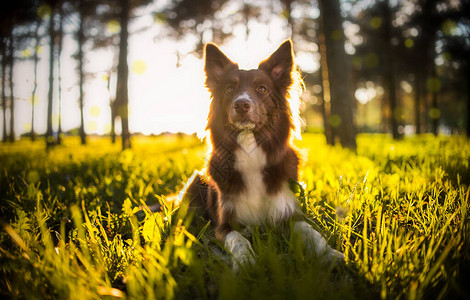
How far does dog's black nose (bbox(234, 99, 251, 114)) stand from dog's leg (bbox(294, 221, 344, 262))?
1234mm

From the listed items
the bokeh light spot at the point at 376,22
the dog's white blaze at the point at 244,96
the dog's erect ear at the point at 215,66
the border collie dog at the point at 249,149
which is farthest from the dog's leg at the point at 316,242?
the bokeh light spot at the point at 376,22

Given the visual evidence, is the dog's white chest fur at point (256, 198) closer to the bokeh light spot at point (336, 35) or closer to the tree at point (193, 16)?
the bokeh light spot at point (336, 35)

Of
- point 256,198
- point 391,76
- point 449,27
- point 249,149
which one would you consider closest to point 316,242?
point 256,198

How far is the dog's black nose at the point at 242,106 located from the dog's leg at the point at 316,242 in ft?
4.05

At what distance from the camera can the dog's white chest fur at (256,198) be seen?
8.57 feet

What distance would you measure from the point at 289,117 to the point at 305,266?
187 cm

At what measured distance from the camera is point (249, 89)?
9.90 feet

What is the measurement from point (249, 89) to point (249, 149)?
0.70 m

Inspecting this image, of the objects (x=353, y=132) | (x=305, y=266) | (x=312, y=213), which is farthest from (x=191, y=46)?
(x=305, y=266)

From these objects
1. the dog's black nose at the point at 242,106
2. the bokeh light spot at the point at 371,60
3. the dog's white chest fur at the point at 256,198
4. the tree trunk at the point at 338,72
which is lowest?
the dog's white chest fur at the point at 256,198

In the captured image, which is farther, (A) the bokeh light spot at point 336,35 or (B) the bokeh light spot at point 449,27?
(B) the bokeh light spot at point 449,27

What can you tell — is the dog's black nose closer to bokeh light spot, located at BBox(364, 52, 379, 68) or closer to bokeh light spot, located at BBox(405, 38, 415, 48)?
bokeh light spot, located at BBox(405, 38, 415, 48)

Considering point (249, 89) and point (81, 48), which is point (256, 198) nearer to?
point (249, 89)

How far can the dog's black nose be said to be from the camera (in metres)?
2.75
